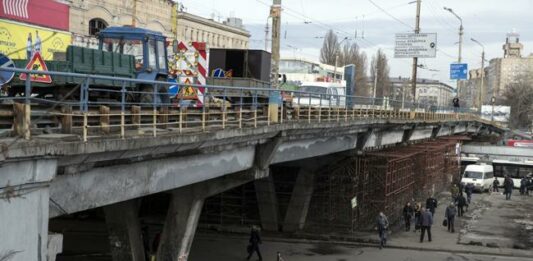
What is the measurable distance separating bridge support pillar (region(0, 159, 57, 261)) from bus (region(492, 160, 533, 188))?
Answer: 4810 centimetres

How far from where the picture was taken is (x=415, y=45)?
37.1 metres

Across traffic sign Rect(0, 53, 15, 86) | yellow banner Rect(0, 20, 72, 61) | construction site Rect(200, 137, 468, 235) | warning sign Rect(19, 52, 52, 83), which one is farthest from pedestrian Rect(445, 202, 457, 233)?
traffic sign Rect(0, 53, 15, 86)

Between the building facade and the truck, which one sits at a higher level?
the building facade

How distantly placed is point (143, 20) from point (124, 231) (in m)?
41.9

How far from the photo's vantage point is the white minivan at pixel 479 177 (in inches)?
1807

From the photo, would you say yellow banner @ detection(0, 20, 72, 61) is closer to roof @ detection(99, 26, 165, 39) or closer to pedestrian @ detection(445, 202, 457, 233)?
roof @ detection(99, 26, 165, 39)

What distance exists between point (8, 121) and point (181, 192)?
7588 millimetres

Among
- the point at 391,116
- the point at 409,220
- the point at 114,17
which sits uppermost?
the point at 114,17

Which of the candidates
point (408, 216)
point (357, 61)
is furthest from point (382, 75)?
point (408, 216)

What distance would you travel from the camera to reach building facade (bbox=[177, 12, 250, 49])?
7894cm

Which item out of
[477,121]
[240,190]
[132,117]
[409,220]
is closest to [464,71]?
[477,121]

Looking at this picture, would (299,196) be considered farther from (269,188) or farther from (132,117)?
(132,117)

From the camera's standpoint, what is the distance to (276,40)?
1984cm

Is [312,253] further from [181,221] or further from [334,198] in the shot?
[181,221]
